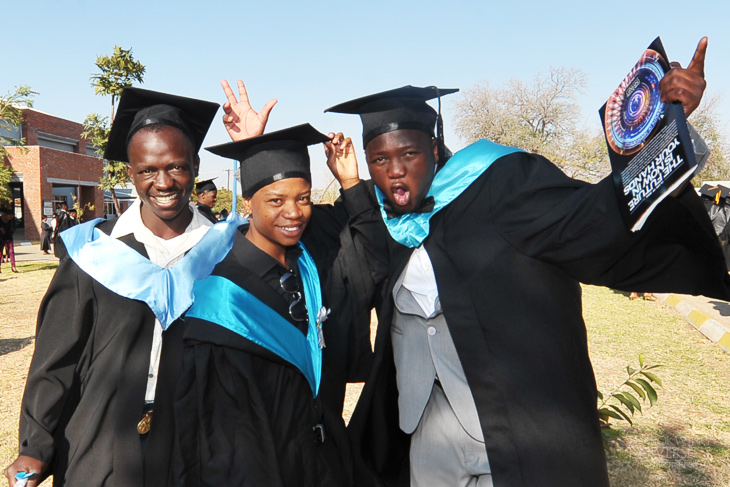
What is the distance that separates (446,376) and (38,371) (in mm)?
1402

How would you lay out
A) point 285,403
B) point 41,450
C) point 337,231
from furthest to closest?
point 337,231, point 285,403, point 41,450

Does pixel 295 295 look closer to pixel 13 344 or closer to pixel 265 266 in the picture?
pixel 265 266

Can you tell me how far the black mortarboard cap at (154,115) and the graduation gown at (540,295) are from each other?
123 cm

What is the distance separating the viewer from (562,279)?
2.04 metres

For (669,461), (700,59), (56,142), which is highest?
(56,142)

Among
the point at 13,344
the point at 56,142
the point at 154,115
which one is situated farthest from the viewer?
the point at 56,142

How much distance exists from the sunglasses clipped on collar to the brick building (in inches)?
1114

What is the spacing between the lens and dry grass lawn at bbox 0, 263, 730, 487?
3.95m

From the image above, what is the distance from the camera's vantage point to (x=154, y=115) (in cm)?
243

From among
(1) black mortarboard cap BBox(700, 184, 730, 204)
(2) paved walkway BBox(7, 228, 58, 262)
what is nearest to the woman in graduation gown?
(1) black mortarboard cap BBox(700, 184, 730, 204)

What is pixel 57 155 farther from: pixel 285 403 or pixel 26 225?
pixel 285 403

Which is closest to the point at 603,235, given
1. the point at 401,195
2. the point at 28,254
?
the point at 401,195

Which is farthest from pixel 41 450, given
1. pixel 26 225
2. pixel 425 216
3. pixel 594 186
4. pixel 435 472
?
pixel 26 225

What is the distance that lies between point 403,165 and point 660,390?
452cm
